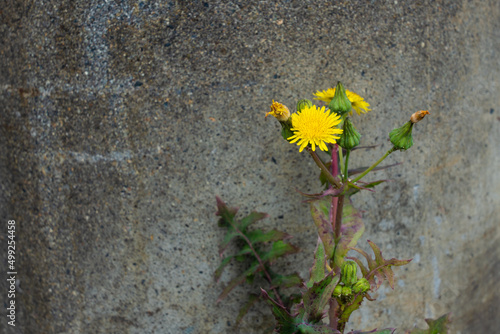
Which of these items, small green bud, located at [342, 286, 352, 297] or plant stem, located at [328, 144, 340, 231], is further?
plant stem, located at [328, 144, 340, 231]

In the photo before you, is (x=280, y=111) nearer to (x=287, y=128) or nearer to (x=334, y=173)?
(x=287, y=128)

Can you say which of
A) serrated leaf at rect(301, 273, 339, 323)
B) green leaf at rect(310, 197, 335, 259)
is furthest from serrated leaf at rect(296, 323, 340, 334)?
green leaf at rect(310, 197, 335, 259)

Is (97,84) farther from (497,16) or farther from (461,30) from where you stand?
(497,16)

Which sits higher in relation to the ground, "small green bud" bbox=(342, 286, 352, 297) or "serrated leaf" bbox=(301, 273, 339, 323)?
"small green bud" bbox=(342, 286, 352, 297)

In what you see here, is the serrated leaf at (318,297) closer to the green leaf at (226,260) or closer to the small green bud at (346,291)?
the small green bud at (346,291)

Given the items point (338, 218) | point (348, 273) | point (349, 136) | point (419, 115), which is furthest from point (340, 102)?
point (348, 273)

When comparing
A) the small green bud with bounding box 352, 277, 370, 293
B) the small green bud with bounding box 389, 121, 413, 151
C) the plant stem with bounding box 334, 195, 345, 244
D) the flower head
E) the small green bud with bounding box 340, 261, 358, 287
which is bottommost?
the small green bud with bounding box 352, 277, 370, 293

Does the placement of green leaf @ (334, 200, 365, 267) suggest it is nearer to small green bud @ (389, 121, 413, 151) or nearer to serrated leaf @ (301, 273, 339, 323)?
serrated leaf @ (301, 273, 339, 323)

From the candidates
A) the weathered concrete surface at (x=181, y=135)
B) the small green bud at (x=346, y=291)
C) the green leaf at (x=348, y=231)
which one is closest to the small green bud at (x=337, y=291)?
the small green bud at (x=346, y=291)

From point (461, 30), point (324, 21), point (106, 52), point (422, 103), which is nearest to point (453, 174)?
point (422, 103)
